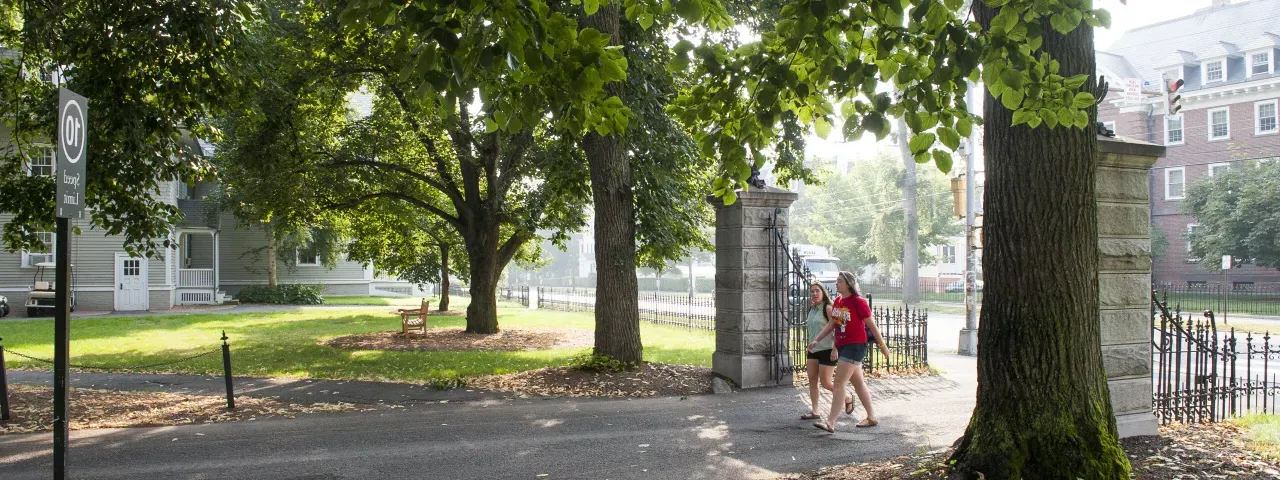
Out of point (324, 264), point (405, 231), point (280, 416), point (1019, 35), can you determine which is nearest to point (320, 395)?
point (280, 416)

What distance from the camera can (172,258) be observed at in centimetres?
3444

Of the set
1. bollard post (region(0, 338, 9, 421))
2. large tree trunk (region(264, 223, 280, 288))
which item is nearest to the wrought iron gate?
bollard post (region(0, 338, 9, 421))

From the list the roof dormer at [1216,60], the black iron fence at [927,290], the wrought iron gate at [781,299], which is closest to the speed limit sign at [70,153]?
the wrought iron gate at [781,299]

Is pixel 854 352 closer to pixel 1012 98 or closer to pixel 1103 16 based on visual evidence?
pixel 1012 98

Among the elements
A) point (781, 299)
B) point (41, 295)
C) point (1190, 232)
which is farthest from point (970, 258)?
point (41, 295)

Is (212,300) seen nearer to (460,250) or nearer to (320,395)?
(460,250)

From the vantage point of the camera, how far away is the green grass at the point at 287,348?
14.5m

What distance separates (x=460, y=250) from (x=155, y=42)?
20.4 metres

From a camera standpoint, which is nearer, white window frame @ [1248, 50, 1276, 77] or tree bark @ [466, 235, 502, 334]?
tree bark @ [466, 235, 502, 334]

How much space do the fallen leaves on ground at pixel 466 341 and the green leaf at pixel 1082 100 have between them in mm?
15085

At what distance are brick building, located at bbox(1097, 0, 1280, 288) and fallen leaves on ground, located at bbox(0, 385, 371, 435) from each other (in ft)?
132

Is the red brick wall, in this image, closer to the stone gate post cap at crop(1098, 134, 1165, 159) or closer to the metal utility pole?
→ the metal utility pole

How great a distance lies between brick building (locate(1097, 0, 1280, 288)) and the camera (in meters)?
38.8

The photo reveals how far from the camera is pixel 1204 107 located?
4116 cm
